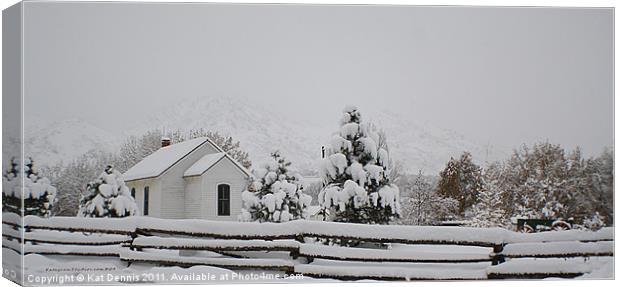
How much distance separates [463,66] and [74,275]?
16.8 ft

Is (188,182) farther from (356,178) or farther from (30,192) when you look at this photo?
(356,178)

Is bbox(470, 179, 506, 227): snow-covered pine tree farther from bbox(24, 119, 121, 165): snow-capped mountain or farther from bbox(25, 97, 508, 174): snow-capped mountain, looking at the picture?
bbox(24, 119, 121, 165): snow-capped mountain

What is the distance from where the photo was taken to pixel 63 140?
12781 mm

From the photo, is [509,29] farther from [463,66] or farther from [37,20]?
[37,20]

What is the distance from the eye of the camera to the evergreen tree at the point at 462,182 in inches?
537

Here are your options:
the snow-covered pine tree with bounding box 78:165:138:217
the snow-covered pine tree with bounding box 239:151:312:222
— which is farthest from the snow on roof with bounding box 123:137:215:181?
the snow-covered pine tree with bounding box 239:151:312:222

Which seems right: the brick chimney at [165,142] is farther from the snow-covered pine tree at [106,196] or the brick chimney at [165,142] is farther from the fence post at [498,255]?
the fence post at [498,255]

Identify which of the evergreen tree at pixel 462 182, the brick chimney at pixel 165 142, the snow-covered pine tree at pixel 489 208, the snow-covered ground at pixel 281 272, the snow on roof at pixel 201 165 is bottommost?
the snow-covered ground at pixel 281 272

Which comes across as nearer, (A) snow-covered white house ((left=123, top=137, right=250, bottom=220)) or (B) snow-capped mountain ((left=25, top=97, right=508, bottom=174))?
(B) snow-capped mountain ((left=25, top=97, right=508, bottom=174))

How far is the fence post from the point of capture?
1360 centimetres

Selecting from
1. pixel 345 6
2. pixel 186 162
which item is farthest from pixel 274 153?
pixel 345 6

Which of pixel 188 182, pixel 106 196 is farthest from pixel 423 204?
pixel 106 196

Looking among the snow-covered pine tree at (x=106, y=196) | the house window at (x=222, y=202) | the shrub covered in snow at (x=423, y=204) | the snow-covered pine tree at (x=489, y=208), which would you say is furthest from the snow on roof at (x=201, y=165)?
the snow-covered pine tree at (x=489, y=208)

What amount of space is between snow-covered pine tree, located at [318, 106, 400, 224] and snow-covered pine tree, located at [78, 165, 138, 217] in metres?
2.24
